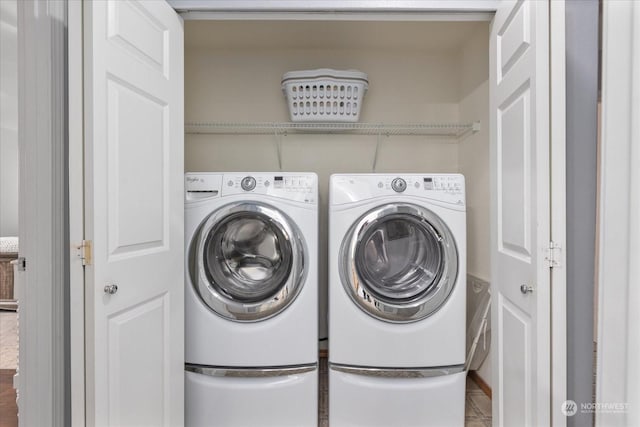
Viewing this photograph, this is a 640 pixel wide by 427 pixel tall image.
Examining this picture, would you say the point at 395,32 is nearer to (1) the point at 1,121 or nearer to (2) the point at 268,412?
(1) the point at 1,121

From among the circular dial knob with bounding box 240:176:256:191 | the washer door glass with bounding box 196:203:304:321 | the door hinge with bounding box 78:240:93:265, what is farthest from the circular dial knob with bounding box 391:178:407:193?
the door hinge with bounding box 78:240:93:265

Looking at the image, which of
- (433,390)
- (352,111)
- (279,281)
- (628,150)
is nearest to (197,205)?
(279,281)

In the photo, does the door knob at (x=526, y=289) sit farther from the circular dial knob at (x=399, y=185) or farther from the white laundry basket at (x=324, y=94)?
the white laundry basket at (x=324, y=94)

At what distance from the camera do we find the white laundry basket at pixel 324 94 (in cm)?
233

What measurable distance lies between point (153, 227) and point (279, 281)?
626 mm

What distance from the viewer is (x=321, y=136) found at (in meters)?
2.75

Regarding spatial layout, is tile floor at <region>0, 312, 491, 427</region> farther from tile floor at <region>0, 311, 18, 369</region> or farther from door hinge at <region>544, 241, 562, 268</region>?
door hinge at <region>544, 241, 562, 268</region>

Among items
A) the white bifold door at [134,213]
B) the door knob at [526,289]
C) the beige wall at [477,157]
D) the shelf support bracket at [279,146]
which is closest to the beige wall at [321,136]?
the shelf support bracket at [279,146]

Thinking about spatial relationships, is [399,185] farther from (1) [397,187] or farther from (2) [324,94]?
(2) [324,94]

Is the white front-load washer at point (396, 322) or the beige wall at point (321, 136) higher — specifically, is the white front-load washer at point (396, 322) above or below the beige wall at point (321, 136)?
below

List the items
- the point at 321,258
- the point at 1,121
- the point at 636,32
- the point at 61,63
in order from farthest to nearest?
the point at 321,258, the point at 1,121, the point at 61,63, the point at 636,32

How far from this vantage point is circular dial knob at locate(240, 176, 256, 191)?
1.81 m

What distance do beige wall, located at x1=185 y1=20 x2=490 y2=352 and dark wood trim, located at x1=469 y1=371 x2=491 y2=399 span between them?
4.34 ft

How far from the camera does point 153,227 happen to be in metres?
1.42
